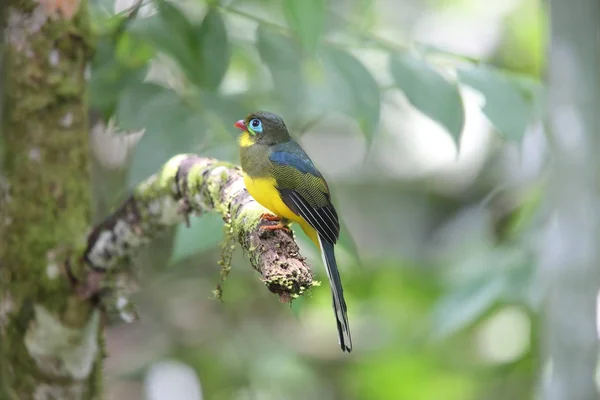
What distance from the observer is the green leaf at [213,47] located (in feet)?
8.31

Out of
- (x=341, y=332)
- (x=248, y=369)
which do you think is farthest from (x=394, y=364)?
(x=341, y=332)

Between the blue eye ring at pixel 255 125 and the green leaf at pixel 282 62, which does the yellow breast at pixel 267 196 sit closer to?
the blue eye ring at pixel 255 125

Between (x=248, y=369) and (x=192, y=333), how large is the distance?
2.35 ft

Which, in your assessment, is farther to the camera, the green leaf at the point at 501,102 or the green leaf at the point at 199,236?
the green leaf at the point at 501,102

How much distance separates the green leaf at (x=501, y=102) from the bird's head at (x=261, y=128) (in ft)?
2.41

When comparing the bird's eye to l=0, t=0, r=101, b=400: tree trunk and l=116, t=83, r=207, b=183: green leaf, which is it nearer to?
l=116, t=83, r=207, b=183: green leaf

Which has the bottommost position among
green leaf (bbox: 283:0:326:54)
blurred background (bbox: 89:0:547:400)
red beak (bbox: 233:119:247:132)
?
blurred background (bbox: 89:0:547:400)

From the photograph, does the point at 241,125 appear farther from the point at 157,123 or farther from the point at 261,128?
the point at 157,123

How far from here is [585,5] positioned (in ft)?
7.06

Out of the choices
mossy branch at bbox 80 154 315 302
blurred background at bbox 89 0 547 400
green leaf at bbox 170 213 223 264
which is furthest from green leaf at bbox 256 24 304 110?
green leaf at bbox 170 213 223 264

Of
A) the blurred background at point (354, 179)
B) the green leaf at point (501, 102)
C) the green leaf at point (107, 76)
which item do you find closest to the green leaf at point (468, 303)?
the blurred background at point (354, 179)

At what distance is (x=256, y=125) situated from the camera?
2.44 metres

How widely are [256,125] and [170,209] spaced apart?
392mm

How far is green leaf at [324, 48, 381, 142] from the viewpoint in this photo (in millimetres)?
2510
